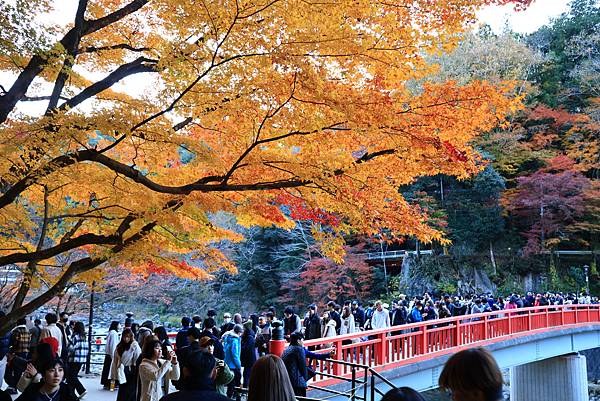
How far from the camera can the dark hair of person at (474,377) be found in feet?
7.43

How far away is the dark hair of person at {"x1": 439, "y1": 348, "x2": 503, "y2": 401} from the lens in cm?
226

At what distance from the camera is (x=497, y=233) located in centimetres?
3175

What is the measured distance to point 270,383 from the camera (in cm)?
270

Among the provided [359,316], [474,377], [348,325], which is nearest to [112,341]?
[348,325]

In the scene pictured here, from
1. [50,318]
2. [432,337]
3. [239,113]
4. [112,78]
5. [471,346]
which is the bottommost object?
[471,346]

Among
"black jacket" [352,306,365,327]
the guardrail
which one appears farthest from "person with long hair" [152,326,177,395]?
the guardrail

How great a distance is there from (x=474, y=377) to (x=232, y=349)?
21.6 feet

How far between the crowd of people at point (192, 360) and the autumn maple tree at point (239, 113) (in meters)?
1.25

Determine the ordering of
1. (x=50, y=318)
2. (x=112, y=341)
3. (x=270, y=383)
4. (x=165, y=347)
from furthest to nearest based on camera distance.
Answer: (x=112, y=341) → (x=50, y=318) → (x=165, y=347) → (x=270, y=383)

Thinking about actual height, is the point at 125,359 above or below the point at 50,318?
below

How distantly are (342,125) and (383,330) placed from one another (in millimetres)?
5571

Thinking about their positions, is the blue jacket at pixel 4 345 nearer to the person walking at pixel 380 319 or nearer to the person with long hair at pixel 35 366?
the person with long hair at pixel 35 366

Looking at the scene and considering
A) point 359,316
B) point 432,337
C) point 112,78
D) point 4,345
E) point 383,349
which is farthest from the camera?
point 359,316

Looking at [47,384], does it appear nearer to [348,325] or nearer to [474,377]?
[474,377]
